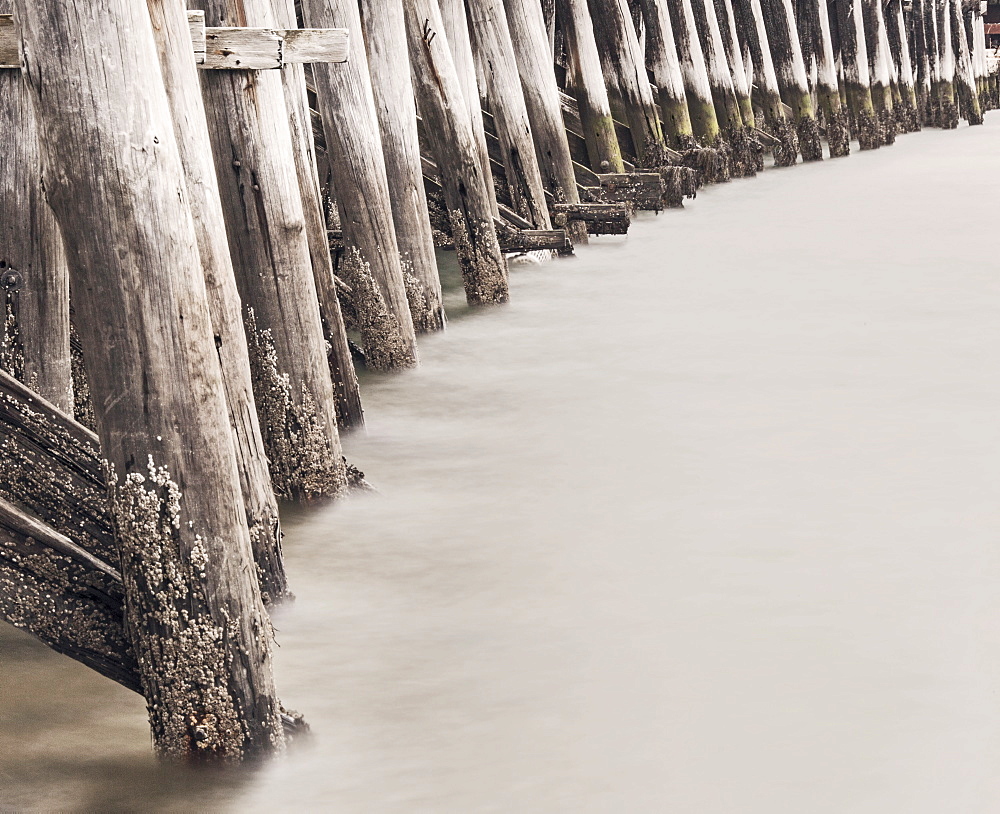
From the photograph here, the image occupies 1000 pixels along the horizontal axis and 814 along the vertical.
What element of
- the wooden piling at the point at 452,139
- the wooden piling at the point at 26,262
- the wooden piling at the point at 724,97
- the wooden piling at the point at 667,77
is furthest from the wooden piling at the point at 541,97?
the wooden piling at the point at 26,262

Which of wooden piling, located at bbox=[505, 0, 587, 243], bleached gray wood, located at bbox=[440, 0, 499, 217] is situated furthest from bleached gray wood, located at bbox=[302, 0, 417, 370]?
wooden piling, located at bbox=[505, 0, 587, 243]

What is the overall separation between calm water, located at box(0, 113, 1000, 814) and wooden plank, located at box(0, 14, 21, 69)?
46.9 inches

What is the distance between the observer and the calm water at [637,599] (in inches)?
87.9

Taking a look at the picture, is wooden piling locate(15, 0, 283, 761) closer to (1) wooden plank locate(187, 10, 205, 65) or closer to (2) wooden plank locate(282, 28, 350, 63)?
(1) wooden plank locate(187, 10, 205, 65)

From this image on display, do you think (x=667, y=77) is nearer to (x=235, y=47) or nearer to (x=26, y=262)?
(x=235, y=47)

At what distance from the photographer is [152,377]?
206 centimetres

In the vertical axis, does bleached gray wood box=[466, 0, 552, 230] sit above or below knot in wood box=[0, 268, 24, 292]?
above

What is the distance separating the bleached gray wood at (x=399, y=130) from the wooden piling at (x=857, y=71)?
34.7 ft

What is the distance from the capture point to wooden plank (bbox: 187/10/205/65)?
288 cm

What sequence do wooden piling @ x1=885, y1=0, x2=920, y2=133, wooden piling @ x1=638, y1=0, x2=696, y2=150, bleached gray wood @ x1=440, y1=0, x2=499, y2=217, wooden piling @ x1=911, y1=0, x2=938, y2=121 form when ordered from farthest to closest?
wooden piling @ x1=911, y1=0, x2=938, y2=121
wooden piling @ x1=885, y1=0, x2=920, y2=133
wooden piling @ x1=638, y1=0, x2=696, y2=150
bleached gray wood @ x1=440, y1=0, x2=499, y2=217

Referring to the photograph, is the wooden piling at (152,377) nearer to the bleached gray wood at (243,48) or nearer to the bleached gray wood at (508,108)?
the bleached gray wood at (243,48)

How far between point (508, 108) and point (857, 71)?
958cm

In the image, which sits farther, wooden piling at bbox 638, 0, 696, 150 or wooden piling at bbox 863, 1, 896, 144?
wooden piling at bbox 863, 1, 896, 144

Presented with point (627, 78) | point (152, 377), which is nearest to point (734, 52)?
point (627, 78)
